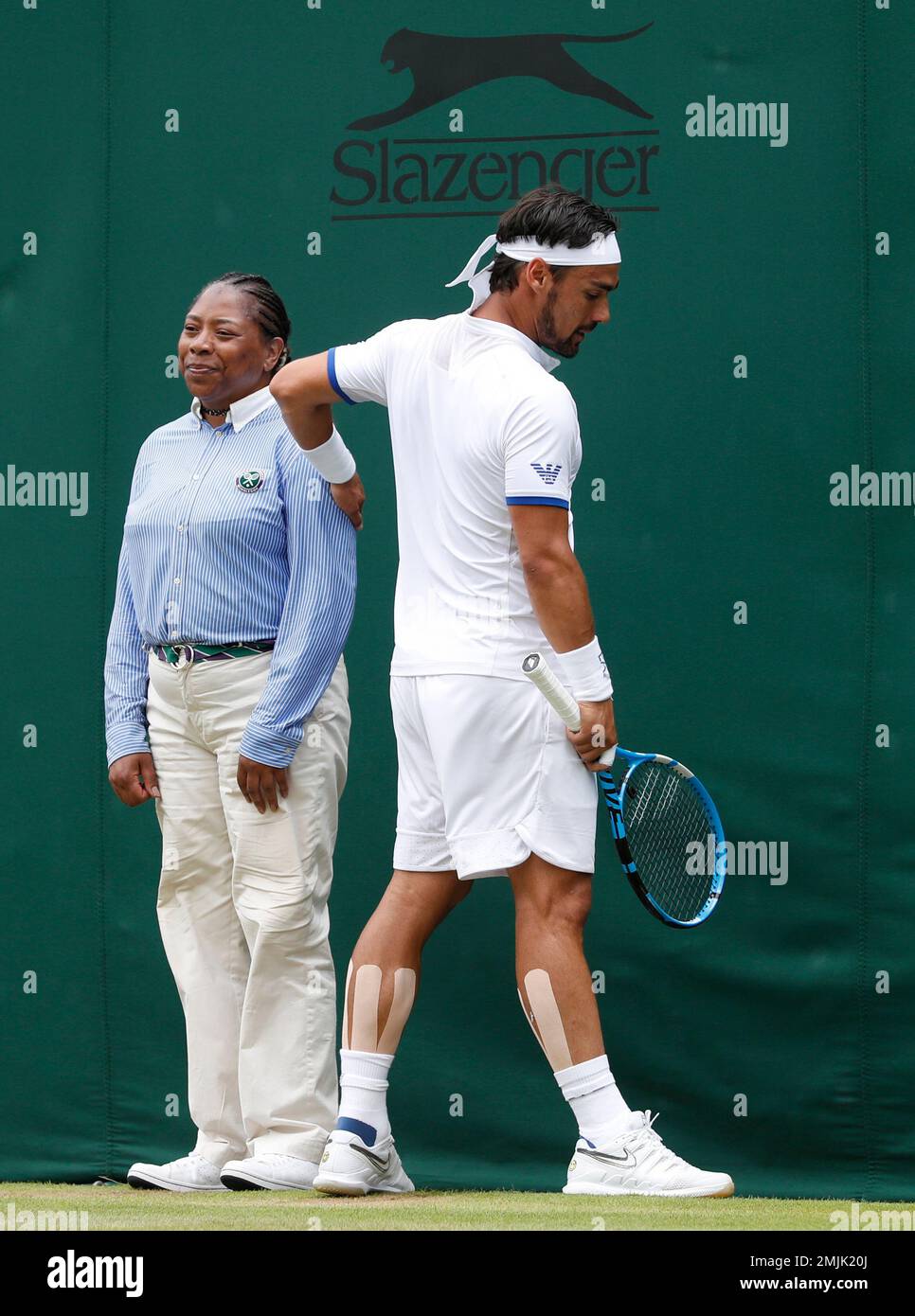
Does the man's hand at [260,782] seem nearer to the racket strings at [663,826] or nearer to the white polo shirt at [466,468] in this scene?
the white polo shirt at [466,468]

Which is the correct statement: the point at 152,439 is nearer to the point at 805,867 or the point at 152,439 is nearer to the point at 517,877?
the point at 517,877

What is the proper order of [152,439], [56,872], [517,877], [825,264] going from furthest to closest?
[56,872] → [825,264] → [152,439] → [517,877]

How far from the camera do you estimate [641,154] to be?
15.1 feet

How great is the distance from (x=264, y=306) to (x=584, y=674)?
1290 millimetres

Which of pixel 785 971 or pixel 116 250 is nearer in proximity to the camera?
pixel 785 971

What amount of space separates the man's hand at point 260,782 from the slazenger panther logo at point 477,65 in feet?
5.83

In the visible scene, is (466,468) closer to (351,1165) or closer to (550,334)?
(550,334)

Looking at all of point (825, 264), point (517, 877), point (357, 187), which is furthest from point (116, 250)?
point (517, 877)

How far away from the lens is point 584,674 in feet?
11.1

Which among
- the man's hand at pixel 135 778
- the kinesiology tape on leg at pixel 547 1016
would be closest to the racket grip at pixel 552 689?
the kinesiology tape on leg at pixel 547 1016

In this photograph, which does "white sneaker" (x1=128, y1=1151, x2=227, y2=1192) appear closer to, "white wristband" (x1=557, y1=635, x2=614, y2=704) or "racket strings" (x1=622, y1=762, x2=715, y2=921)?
"racket strings" (x1=622, y1=762, x2=715, y2=921)

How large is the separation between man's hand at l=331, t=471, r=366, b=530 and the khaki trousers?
361 mm

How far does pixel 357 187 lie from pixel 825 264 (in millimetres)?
1174

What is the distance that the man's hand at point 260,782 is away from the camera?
12.7 ft
